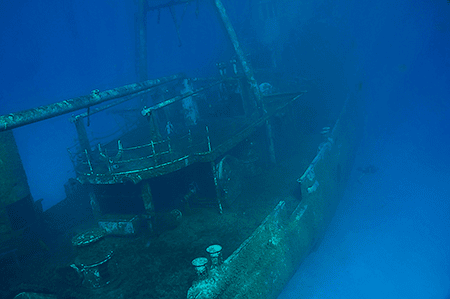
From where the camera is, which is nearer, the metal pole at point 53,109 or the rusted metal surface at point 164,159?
the metal pole at point 53,109

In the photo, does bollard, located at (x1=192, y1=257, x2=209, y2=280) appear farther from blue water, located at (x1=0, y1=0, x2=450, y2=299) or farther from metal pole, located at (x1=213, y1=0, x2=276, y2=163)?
metal pole, located at (x1=213, y1=0, x2=276, y2=163)

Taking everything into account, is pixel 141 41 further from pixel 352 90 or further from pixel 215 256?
pixel 352 90

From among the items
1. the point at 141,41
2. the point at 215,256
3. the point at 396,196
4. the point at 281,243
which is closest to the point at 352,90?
the point at 396,196

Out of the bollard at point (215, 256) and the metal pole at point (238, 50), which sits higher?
the metal pole at point (238, 50)

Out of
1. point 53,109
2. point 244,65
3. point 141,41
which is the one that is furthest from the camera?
point 141,41

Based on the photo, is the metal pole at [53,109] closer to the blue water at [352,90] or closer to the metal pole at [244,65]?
the metal pole at [244,65]

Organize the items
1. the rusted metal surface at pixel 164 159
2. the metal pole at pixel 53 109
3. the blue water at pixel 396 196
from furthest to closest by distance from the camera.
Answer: the blue water at pixel 396 196, the rusted metal surface at pixel 164 159, the metal pole at pixel 53 109

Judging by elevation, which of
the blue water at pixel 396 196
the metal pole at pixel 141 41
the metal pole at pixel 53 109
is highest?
the metal pole at pixel 141 41

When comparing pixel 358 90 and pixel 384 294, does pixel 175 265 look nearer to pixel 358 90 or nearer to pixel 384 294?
pixel 384 294

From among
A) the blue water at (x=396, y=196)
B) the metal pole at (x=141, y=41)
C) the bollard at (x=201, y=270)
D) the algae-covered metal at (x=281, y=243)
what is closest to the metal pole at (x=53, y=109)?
the bollard at (x=201, y=270)

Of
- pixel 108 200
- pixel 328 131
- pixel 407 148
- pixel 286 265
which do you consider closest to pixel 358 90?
pixel 407 148

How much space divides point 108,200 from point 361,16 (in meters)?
39.4

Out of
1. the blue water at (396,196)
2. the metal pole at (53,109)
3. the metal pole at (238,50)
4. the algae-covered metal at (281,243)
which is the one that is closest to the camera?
the algae-covered metal at (281,243)

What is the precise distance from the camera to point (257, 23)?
2717cm
